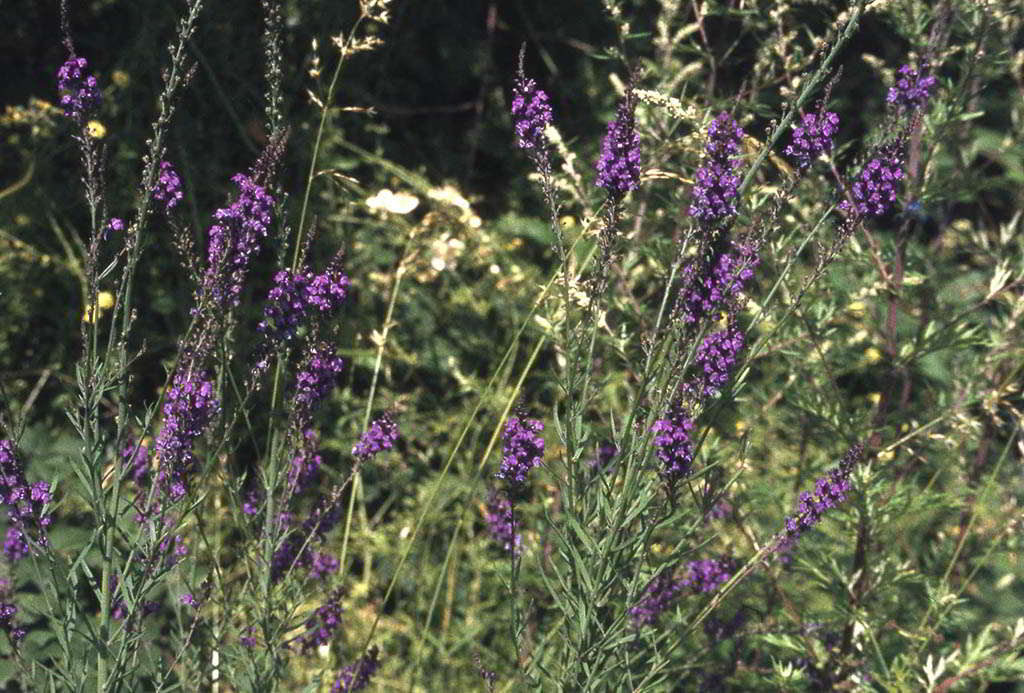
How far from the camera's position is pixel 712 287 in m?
1.99

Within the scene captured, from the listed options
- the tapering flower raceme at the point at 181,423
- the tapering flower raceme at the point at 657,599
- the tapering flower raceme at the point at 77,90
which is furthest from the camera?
the tapering flower raceme at the point at 657,599

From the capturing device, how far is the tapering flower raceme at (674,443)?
198 cm

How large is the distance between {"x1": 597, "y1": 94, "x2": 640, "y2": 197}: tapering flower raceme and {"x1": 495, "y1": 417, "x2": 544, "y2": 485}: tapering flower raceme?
44cm

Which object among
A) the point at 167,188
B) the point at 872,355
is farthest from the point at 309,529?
the point at 872,355

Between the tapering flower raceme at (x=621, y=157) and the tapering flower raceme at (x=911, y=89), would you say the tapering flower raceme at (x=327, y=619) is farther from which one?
the tapering flower raceme at (x=911, y=89)

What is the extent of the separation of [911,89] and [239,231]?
4.35 feet

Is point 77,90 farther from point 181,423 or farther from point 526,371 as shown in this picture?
point 526,371

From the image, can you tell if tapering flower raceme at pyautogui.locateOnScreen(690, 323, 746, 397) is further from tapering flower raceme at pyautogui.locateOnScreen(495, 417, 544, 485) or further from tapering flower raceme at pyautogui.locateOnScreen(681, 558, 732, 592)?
tapering flower raceme at pyautogui.locateOnScreen(681, 558, 732, 592)

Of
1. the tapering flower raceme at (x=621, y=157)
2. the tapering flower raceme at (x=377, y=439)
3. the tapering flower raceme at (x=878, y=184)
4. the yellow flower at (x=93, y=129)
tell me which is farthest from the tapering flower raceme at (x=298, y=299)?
the tapering flower raceme at (x=878, y=184)

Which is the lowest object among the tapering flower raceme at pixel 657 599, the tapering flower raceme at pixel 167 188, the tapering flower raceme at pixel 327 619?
the tapering flower raceme at pixel 327 619

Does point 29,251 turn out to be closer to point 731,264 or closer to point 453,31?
point 453,31

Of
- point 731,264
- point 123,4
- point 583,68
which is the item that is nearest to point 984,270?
point 583,68

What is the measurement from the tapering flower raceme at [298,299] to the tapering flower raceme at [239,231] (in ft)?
0.25

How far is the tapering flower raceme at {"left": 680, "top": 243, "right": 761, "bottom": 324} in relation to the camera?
6.47 feet
